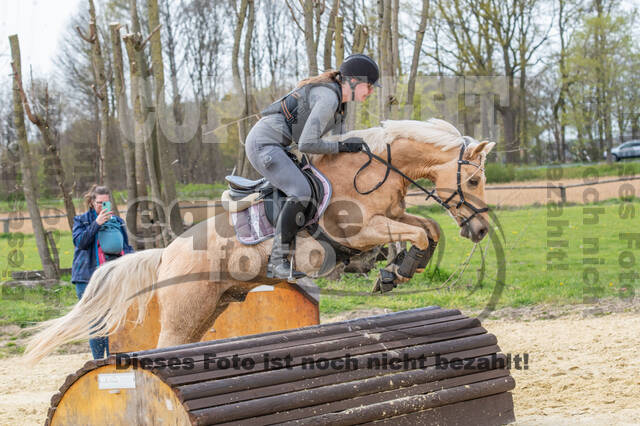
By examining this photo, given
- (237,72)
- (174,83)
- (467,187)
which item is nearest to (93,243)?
(467,187)

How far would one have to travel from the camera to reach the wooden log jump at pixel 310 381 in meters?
2.77

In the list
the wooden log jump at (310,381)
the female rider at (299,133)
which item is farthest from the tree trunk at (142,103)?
the wooden log jump at (310,381)

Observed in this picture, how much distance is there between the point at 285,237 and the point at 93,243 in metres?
2.25

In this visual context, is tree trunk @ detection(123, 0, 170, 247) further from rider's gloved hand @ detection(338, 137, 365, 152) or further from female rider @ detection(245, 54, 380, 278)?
rider's gloved hand @ detection(338, 137, 365, 152)

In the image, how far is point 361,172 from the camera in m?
3.60

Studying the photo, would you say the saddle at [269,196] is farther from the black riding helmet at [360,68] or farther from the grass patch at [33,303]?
the grass patch at [33,303]

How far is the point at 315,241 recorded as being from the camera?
12.0 ft

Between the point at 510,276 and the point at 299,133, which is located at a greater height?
the point at 299,133

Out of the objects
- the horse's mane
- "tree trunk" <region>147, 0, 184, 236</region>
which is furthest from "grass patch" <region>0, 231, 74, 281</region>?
the horse's mane

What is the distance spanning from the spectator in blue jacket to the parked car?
2295 centimetres

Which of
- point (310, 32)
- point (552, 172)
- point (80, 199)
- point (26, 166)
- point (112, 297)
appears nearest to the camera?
point (112, 297)

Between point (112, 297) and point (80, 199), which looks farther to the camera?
point (80, 199)

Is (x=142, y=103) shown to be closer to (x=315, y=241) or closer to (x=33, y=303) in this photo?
(x=33, y=303)

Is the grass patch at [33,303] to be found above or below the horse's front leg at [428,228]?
below
